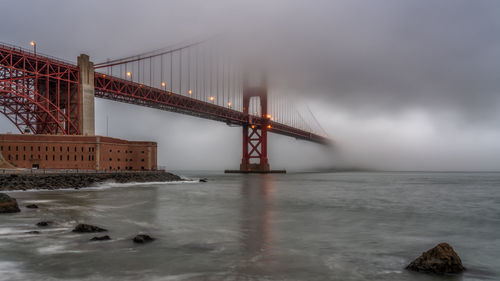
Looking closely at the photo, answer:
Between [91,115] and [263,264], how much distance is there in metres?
39.6

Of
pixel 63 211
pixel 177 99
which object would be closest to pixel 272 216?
pixel 63 211

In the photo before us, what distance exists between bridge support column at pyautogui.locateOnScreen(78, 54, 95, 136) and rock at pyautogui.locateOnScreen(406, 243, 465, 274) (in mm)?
39865

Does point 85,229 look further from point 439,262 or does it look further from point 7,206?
point 439,262

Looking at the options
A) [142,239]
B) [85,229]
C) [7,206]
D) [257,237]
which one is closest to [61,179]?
[7,206]

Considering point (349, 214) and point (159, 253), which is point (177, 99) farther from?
point (159, 253)

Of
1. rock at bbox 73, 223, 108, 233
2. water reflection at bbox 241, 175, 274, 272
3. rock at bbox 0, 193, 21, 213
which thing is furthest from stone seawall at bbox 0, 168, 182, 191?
rock at bbox 73, 223, 108, 233

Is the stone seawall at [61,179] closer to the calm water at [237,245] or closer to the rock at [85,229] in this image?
the calm water at [237,245]

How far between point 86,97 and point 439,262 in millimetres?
41363

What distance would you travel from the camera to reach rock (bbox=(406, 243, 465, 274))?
23.7 feet

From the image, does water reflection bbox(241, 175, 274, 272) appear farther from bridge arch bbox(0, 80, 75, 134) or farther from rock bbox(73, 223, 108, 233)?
bridge arch bbox(0, 80, 75, 134)

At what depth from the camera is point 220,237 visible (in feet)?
36.8

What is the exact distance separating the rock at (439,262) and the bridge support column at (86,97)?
39865 millimetres

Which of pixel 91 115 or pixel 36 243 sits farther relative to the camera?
pixel 91 115

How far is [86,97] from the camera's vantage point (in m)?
42.2
